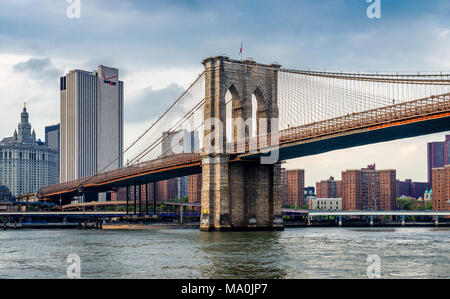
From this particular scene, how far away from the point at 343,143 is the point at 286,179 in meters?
138

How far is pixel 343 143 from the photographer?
2292 inches

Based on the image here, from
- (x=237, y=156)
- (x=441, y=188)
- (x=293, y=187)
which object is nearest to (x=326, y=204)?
(x=293, y=187)

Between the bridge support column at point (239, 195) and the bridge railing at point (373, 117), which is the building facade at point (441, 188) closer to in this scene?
the bridge support column at point (239, 195)

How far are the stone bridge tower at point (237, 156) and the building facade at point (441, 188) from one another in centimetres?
11055

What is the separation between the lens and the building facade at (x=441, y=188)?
170875 mm

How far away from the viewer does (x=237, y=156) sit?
67.1 meters

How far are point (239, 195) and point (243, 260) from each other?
35706 millimetres

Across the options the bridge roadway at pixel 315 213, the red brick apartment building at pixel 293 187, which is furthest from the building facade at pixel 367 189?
the bridge roadway at pixel 315 213

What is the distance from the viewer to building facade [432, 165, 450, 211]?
561 ft

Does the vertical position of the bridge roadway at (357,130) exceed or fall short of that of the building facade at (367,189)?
it exceeds it

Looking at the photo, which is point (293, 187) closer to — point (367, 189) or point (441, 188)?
point (367, 189)

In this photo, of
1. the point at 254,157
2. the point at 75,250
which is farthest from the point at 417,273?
the point at 254,157

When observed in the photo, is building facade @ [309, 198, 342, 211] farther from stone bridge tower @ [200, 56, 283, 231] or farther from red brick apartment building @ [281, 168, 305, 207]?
stone bridge tower @ [200, 56, 283, 231]
